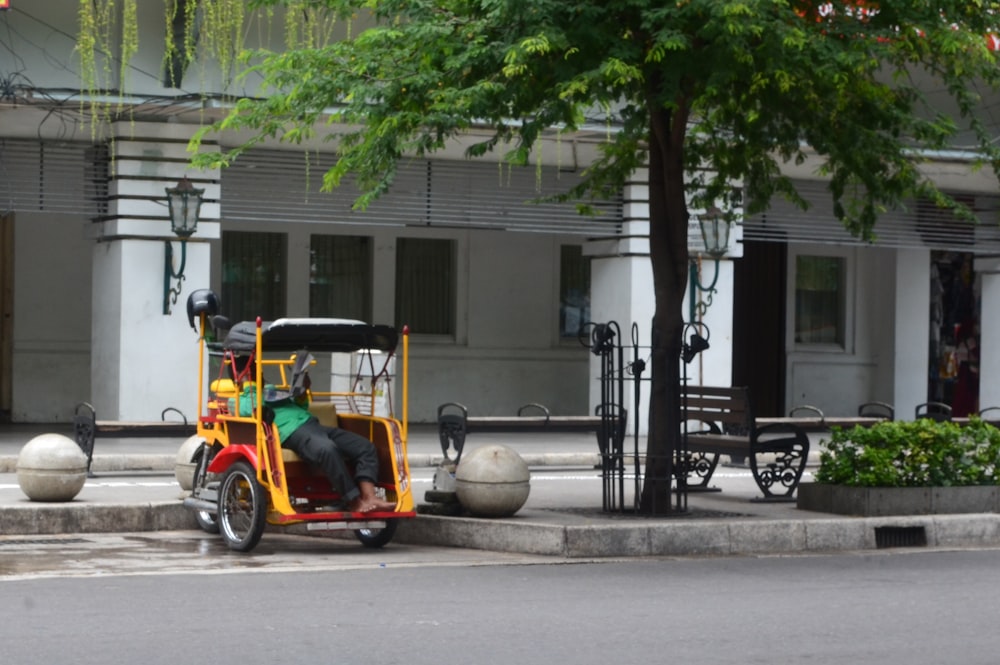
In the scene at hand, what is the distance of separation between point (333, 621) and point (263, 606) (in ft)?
2.14

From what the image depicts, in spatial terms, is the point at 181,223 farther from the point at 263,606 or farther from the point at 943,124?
the point at 263,606

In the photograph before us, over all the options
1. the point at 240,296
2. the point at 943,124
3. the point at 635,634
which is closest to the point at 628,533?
the point at 635,634

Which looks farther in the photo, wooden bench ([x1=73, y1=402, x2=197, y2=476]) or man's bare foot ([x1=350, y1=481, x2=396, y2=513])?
wooden bench ([x1=73, y1=402, x2=197, y2=476])

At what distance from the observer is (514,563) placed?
12086mm

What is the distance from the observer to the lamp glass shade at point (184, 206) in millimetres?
22688

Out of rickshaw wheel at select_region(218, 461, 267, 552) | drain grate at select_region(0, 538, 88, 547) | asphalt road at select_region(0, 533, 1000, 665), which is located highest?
rickshaw wheel at select_region(218, 461, 267, 552)

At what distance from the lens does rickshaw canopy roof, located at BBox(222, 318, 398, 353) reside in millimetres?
12773

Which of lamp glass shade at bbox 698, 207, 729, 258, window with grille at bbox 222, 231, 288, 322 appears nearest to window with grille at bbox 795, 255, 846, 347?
lamp glass shade at bbox 698, 207, 729, 258

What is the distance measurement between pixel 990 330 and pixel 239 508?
2070cm

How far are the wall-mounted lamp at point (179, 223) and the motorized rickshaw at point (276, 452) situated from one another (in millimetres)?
9322

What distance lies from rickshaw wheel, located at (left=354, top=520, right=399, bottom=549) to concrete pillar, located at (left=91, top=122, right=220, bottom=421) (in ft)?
34.7

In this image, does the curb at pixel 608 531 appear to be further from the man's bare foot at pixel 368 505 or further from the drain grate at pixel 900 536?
the man's bare foot at pixel 368 505

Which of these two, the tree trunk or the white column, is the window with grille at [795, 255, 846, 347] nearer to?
the white column

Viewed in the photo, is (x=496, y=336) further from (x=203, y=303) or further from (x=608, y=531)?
(x=608, y=531)
